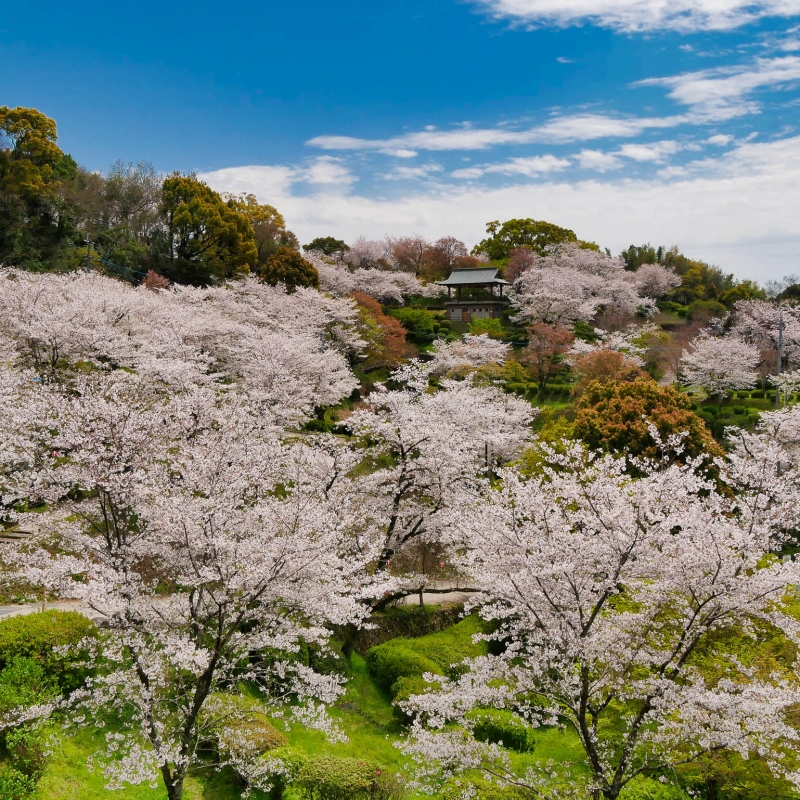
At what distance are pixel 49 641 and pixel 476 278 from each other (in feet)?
158

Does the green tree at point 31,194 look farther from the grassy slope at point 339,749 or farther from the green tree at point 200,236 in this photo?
the grassy slope at point 339,749

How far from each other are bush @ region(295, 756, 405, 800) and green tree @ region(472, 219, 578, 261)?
59.6 metres

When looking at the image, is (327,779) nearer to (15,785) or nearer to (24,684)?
(15,785)

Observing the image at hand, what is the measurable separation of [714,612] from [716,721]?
4.61 ft

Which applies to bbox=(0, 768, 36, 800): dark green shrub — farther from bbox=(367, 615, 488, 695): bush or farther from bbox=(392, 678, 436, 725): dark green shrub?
bbox=(367, 615, 488, 695): bush

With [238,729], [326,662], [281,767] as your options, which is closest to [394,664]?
[326,662]

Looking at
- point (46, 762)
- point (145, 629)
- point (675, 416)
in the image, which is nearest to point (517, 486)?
point (145, 629)

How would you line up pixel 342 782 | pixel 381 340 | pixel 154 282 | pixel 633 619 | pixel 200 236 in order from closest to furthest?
1. pixel 633 619
2. pixel 342 782
3. pixel 154 282
4. pixel 381 340
5. pixel 200 236

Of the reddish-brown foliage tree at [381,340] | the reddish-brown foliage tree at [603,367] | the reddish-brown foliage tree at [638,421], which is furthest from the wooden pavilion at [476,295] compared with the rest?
the reddish-brown foliage tree at [638,421]

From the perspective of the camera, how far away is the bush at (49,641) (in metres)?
10.2

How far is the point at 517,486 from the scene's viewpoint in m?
9.58

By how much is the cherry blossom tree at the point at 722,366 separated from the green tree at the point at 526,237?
2933 centimetres

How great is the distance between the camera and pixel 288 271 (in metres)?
38.4

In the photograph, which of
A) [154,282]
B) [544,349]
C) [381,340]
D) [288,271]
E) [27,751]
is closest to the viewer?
[27,751]
